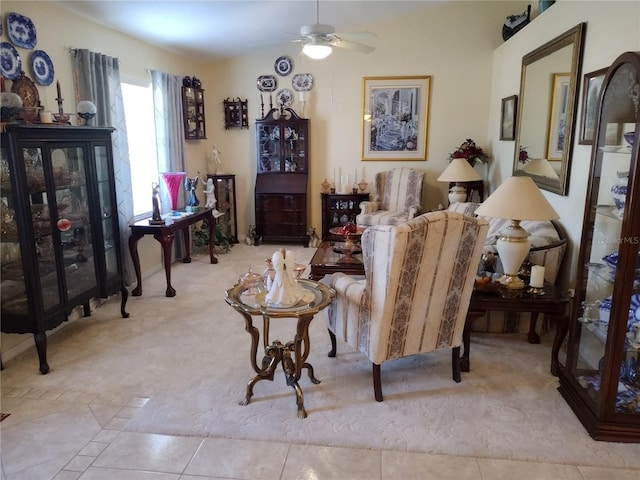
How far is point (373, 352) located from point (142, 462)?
49.6 inches

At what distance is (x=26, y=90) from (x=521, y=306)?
3579 millimetres

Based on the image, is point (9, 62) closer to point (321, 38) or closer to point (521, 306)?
point (321, 38)

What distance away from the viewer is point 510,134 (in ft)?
16.3

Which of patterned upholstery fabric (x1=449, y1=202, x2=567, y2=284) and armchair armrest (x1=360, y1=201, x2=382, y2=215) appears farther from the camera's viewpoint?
armchair armrest (x1=360, y1=201, x2=382, y2=215)

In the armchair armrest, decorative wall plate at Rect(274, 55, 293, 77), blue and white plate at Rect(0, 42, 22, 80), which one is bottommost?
the armchair armrest

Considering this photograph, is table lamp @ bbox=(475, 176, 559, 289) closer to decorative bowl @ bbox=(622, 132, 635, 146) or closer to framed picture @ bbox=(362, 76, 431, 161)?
decorative bowl @ bbox=(622, 132, 635, 146)

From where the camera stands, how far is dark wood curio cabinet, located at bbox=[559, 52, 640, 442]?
211cm

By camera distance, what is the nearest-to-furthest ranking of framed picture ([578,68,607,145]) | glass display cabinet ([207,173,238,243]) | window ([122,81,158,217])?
framed picture ([578,68,607,145]) → window ([122,81,158,217]) → glass display cabinet ([207,173,238,243])

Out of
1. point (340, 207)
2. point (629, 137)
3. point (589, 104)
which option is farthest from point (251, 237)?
point (629, 137)

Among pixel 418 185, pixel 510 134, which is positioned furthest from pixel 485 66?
pixel 418 185

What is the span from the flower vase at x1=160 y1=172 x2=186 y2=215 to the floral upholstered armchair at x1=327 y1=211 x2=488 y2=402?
9.47 feet

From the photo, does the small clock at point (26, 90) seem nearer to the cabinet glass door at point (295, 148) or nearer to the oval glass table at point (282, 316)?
the oval glass table at point (282, 316)

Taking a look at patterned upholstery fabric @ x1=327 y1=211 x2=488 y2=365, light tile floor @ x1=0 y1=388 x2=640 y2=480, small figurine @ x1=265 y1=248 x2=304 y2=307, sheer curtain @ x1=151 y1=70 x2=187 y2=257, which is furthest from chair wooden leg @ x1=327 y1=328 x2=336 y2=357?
sheer curtain @ x1=151 y1=70 x2=187 y2=257

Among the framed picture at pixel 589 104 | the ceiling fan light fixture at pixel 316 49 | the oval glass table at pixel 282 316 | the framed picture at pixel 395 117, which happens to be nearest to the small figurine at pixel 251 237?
the framed picture at pixel 395 117
